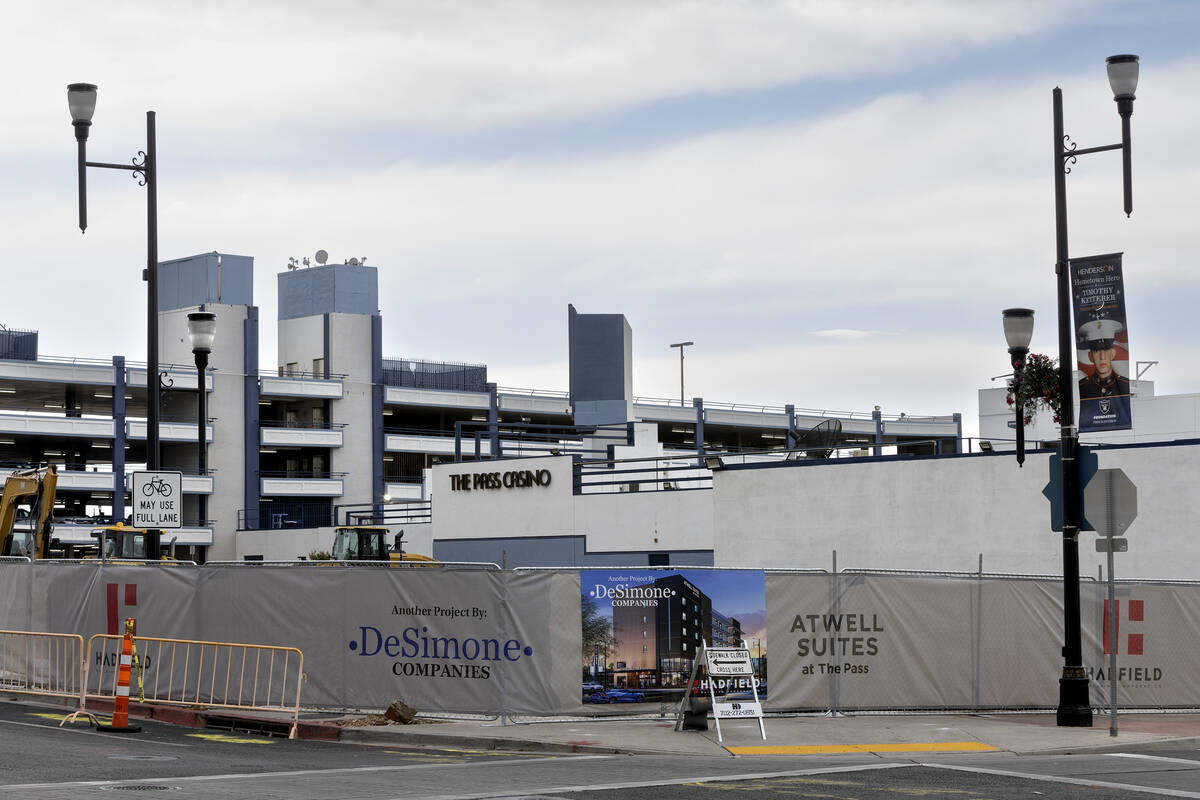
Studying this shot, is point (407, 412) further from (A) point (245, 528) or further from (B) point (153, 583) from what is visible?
(B) point (153, 583)

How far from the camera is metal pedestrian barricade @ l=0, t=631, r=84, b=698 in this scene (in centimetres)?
2136

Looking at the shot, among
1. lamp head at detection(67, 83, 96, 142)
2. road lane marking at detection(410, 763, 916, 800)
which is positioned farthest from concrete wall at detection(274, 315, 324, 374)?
road lane marking at detection(410, 763, 916, 800)

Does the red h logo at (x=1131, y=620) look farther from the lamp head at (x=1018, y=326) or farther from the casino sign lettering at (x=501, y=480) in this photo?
the casino sign lettering at (x=501, y=480)

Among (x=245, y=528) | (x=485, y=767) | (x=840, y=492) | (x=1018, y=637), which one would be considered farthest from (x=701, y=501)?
(x=245, y=528)

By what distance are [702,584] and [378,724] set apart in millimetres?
4549

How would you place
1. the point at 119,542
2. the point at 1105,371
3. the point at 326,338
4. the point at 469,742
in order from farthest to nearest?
the point at 326,338 → the point at 119,542 → the point at 1105,371 → the point at 469,742

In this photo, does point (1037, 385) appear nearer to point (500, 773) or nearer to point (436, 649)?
point (436, 649)

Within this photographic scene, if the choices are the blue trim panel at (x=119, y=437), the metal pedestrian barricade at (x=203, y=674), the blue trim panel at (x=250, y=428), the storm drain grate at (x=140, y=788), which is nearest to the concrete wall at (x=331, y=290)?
the blue trim panel at (x=250, y=428)

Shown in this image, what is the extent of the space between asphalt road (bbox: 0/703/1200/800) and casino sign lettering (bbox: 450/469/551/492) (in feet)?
87.2

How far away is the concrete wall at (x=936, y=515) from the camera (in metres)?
29.1

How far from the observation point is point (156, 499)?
65.9ft

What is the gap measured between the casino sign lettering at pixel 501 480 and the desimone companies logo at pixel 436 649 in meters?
24.7

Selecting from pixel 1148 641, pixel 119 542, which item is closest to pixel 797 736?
pixel 1148 641

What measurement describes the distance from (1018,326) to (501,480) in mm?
25322
